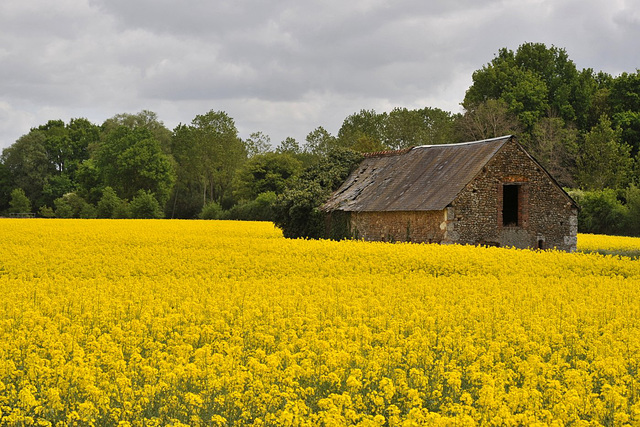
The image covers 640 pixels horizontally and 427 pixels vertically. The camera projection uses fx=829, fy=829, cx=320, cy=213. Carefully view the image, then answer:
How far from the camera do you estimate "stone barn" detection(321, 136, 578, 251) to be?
34.0 meters

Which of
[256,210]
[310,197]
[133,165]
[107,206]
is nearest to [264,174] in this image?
[256,210]

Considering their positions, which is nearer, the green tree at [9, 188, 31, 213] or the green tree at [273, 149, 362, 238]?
the green tree at [273, 149, 362, 238]

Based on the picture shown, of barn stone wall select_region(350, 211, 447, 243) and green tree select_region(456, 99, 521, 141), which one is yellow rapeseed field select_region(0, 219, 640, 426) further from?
green tree select_region(456, 99, 521, 141)

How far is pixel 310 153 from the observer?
106 m

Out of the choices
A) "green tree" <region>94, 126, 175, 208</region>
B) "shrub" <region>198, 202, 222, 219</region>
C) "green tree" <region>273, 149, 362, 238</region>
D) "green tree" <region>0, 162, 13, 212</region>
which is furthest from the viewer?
"green tree" <region>0, 162, 13, 212</region>

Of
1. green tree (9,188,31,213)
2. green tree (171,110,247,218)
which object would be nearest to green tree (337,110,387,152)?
green tree (171,110,247,218)

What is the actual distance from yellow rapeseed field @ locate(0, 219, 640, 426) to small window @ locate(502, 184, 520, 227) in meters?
15.7

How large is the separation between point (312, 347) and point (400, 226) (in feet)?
84.4

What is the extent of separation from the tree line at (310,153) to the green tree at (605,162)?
A: 10 centimetres

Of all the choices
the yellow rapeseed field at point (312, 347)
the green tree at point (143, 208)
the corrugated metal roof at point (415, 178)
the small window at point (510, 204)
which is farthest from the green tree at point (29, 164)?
the yellow rapeseed field at point (312, 347)

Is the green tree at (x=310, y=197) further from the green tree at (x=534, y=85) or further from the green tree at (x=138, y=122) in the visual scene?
the green tree at (x=138, y=122)

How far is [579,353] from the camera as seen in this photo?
10.8 m

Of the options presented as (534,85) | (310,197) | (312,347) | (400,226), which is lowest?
(312,347)

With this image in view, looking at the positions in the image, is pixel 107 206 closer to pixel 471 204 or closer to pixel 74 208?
pixel 74 208
